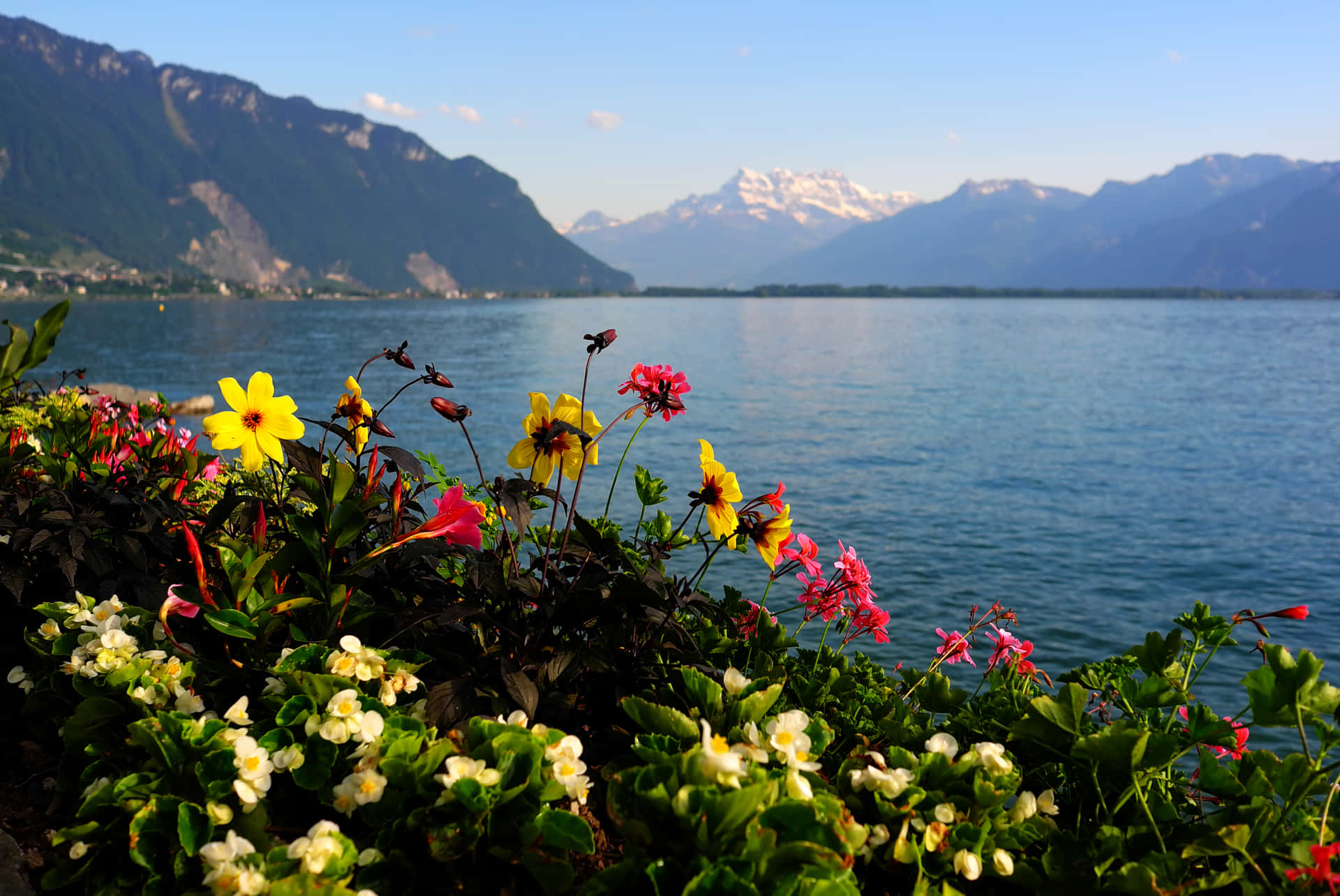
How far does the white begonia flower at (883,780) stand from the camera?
5.91ft

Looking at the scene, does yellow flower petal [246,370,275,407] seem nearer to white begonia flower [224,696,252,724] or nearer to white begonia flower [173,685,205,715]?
white begonia flower [173,685,205,715]

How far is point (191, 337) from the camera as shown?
62.2 metres

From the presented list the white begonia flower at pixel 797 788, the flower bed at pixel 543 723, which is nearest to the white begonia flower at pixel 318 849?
the flower bed at pixel 543 723

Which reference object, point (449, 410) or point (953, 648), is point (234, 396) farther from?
point (953, 648)

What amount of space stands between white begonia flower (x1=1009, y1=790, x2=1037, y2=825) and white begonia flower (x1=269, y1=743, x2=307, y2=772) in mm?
1588

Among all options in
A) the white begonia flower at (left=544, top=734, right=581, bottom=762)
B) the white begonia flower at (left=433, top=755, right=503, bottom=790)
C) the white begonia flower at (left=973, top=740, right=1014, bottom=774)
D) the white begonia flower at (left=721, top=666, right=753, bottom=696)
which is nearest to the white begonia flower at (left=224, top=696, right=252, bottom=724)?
the white begonia flower at (left=433, top=755, right=503, bottom=790)

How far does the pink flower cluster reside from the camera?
2748 mm

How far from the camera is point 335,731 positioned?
6.03 feet

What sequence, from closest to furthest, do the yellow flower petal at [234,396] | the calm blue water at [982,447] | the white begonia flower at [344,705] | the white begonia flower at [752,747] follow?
the white begonia flower at [752,747]
the white begonia flower at [344,705]
the yellow flower petal at [234,396]
the calm blue water at [982,447]

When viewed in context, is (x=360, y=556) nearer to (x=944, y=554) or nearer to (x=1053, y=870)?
(x=1053, y=870)

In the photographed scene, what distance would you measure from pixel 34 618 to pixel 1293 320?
434 feet

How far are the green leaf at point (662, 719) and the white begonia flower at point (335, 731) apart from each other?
2.00 ft

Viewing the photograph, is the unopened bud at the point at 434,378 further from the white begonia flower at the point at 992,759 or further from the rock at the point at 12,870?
the white begonia flower at the point at 992,759

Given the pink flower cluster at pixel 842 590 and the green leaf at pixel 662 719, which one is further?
the pink flower cluster at pixel 842 590
